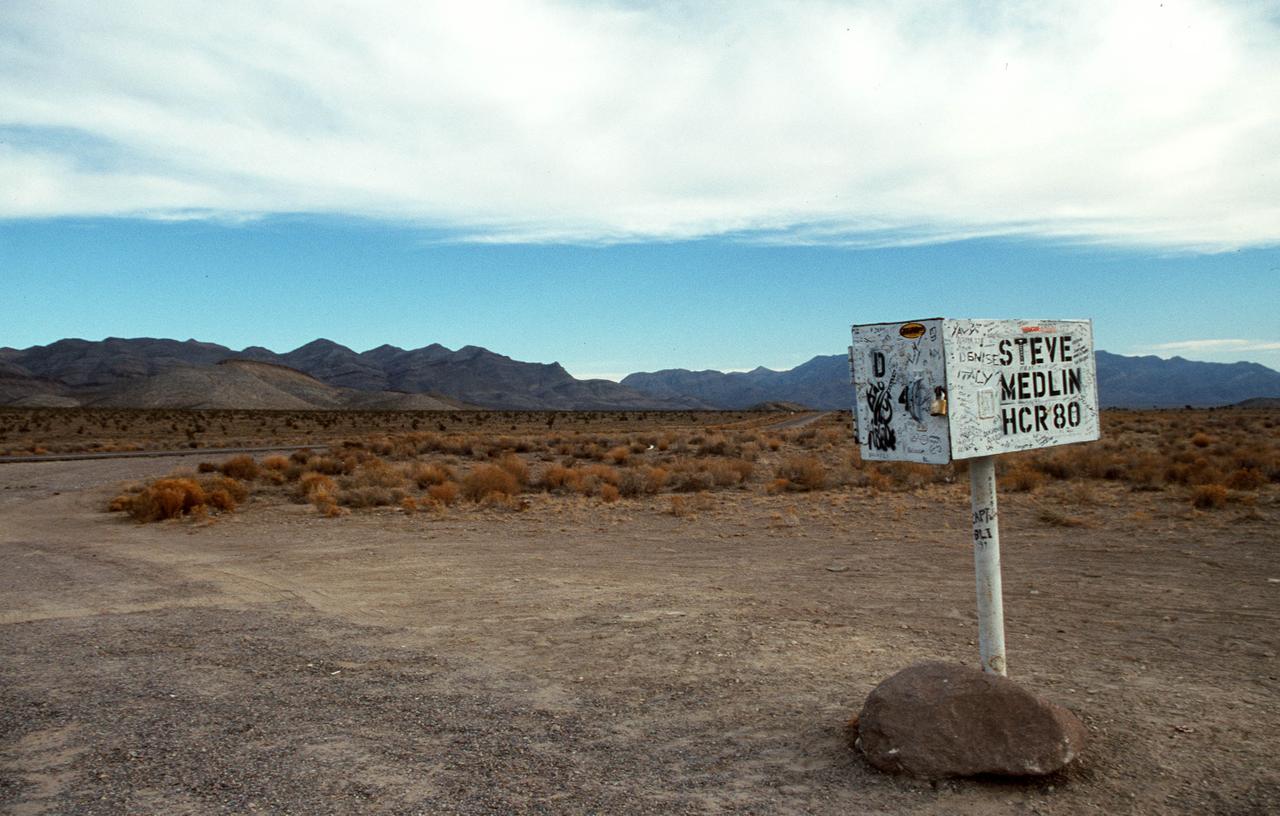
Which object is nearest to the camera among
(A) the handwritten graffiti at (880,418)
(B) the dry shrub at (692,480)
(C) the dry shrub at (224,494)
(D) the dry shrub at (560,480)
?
(A) the handwritten graffiti at (880,418)

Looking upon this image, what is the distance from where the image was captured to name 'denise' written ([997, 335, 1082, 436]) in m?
5.57

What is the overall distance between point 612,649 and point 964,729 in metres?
3.54

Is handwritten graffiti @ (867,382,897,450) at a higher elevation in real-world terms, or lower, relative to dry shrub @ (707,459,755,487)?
higher

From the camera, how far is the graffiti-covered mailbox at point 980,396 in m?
5.27

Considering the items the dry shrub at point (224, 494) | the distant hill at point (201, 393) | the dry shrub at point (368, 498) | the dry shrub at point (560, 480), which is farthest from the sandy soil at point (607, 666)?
the distant hill at point (201, 393)

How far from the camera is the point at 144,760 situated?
220 inches

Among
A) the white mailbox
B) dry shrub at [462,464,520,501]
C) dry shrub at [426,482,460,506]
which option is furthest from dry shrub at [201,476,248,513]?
the white mailbox

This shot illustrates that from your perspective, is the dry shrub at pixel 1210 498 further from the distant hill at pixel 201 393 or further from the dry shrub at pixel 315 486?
the distant hill at pixel 201 393

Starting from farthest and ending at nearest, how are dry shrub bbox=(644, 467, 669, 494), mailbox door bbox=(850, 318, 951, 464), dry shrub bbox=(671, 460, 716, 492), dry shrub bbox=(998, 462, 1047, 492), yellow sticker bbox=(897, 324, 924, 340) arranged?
dry shrub bbox=(671, 460, 716, 492) → dry shrub bbox=(644, 467, 669, 494) → dry shrub bbox=(998, 462, 1047, 492) → yellow sticker bbox=(897, 324, 924, 340) → mailbox door bbox=(850, 318, 951, 464)

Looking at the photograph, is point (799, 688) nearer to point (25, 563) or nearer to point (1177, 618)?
point (1177, 618)

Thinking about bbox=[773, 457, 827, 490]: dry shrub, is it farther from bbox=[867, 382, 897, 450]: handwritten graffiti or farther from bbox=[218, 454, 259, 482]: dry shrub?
bbox=[867, 382, 897, 450]: handwritten graffiti

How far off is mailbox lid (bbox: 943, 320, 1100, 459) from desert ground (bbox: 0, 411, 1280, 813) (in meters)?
1.91

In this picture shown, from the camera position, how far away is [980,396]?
5395 millimetres

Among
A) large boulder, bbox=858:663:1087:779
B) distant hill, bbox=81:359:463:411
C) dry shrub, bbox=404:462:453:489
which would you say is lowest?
large boulder, bbox=858:663:1087:779
